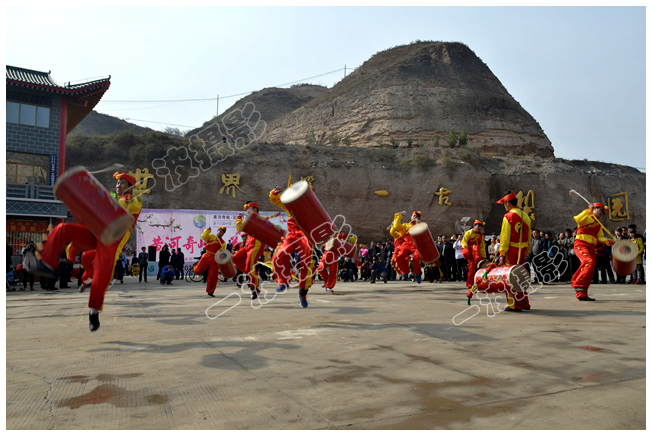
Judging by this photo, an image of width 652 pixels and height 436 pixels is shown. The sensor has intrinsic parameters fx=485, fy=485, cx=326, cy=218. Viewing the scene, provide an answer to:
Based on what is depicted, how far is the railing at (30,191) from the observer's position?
18.4m

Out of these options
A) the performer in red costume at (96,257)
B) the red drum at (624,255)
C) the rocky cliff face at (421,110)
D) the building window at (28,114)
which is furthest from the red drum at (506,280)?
the rocky cliff face at (421,110)

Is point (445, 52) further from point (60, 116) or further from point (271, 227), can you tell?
point (271, 227)

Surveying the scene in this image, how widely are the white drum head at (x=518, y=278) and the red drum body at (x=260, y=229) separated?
317cm

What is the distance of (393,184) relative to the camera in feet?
103

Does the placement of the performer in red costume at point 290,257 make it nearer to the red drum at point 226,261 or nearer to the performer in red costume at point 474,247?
the red drum at point 226,261

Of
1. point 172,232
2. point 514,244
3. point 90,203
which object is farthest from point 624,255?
point 172,232

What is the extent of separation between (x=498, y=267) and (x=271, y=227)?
125 inches

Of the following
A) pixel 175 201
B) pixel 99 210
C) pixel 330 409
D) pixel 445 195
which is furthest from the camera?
pixel 445 195

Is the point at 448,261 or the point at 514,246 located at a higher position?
the point at 514,246

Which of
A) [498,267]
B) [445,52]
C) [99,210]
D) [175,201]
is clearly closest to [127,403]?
[99,210]

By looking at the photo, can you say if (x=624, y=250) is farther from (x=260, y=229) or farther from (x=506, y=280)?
(x=260, y=229)

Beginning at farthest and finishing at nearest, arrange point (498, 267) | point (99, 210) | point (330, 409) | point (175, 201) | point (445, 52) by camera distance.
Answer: point (445, 52) < point (175, 201) < point (498, 267) < point (99, 210) < point (330, 409)

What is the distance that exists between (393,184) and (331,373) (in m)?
28.7

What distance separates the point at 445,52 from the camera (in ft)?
167
